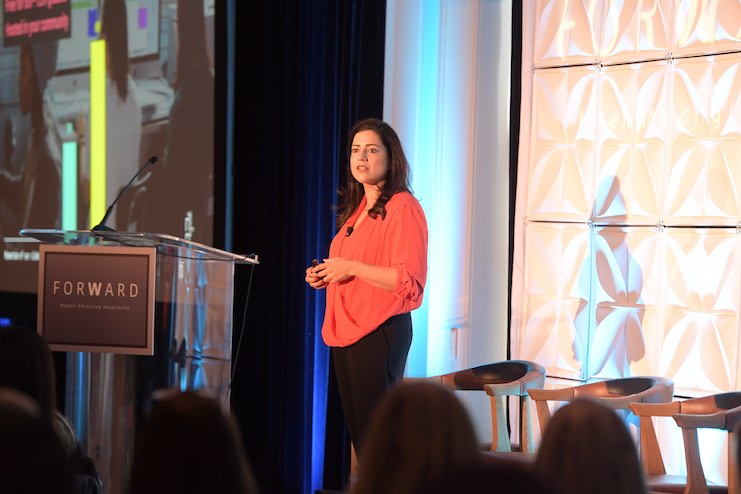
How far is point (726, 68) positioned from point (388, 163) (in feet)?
5.22

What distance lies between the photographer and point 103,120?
527 centimetres

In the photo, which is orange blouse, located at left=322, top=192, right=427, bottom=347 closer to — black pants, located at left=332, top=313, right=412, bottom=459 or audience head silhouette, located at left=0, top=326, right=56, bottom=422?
black pants, located at left=332, top=313, right=412, bottom=459

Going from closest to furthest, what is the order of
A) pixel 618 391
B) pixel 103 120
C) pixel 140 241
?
1. pixel 140 241
2. pixel 618 391
3. pixel 103 120

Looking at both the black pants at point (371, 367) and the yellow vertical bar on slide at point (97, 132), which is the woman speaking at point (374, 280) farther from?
the yellow vertical bar on slide at point (97, 132)

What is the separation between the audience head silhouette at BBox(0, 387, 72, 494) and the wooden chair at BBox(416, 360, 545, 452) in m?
→ 2.80

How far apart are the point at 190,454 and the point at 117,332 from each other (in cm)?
195

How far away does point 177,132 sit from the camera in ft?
17.0

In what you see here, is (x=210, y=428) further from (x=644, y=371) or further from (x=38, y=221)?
(x=38, y=221)

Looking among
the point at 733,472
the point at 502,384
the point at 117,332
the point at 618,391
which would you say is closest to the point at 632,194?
the point at 618,391

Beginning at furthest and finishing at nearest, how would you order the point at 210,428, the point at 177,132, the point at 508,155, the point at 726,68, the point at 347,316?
the point at 177,132 < the point at 508,155 < the point at 726,68 < the point at 347,316 < the point at 210,428

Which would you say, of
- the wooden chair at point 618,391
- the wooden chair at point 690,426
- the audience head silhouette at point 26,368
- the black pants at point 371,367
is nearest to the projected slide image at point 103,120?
the black pants at point 371,367

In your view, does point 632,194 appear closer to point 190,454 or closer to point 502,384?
point 502,384

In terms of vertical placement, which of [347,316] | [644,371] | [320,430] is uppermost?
[347,316]

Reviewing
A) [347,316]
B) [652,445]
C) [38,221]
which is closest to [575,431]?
[347,316]
